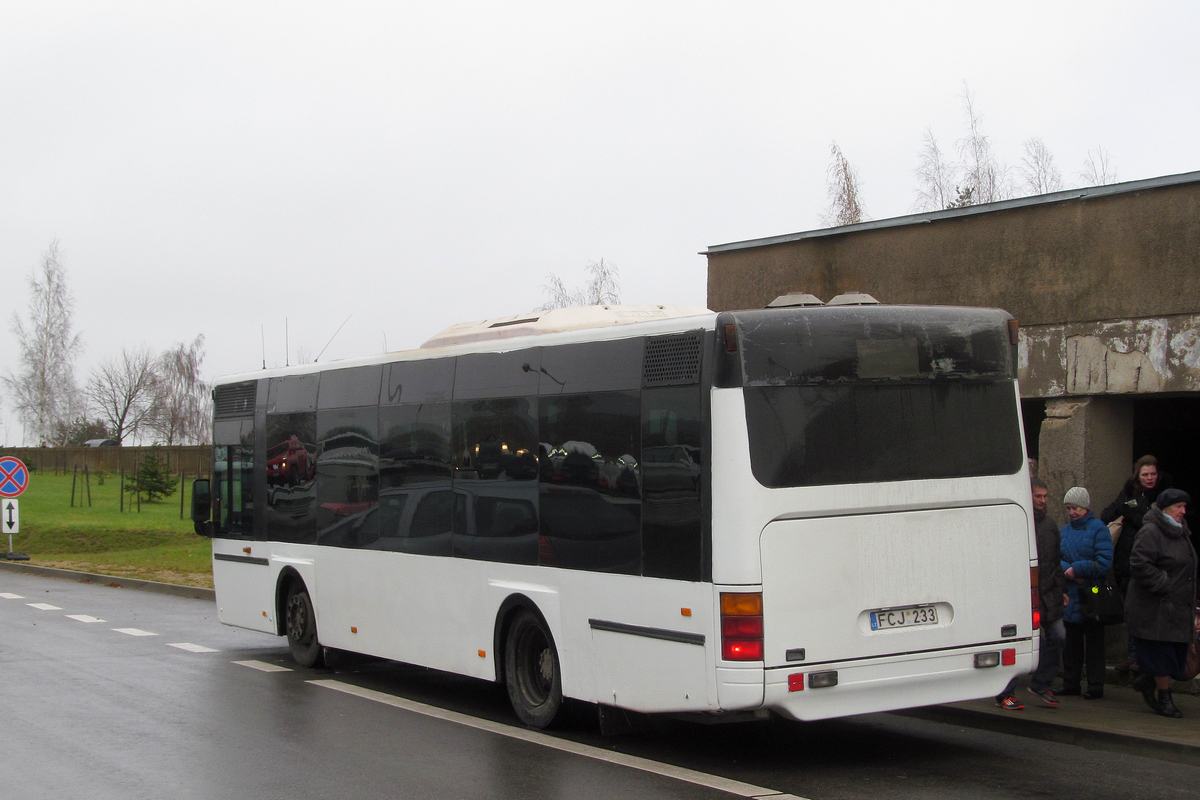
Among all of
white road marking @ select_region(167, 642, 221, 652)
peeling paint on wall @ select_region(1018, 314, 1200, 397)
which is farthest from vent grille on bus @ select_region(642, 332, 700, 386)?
white road marking @ select_region(167, 642, 221, 652)

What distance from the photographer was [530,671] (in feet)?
30.5

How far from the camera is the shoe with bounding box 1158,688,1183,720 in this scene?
8938 mm

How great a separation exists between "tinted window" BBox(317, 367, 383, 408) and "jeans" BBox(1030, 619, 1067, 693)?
5.80 metres

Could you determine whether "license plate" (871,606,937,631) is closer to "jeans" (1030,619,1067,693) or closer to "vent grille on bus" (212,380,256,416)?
"jeans" (1030,619,1067,693)

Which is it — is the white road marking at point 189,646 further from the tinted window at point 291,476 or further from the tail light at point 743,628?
the tail light at point 743,628

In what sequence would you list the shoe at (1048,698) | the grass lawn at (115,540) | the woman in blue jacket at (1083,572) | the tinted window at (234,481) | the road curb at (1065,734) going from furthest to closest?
the grass lawn at (115,540) < the tinted window at (234,481) < the woman in blue jacket at (1083,572) < the shoe at (1048,698) < the road curb at (1065,734)

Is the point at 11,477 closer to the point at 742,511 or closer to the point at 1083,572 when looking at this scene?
the point at 1083,572

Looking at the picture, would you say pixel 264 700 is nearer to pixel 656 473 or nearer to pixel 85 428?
pixel 656 473

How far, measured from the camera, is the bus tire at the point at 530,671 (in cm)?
902

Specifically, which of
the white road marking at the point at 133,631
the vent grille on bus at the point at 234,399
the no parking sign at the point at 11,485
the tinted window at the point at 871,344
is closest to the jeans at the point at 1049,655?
the tinted window at the point at 871,344

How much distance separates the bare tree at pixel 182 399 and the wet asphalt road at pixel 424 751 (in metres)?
86.0

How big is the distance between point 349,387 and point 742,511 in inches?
213

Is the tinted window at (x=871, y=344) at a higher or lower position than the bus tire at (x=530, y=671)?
higher

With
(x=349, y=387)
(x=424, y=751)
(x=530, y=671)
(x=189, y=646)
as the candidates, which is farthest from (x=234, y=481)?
(x=424, y=751)
